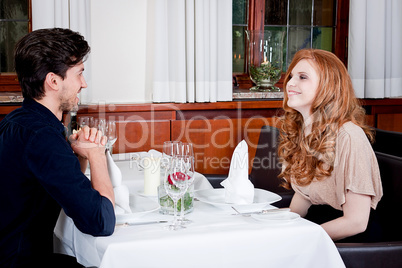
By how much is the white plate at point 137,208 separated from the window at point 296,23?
93.7 inches

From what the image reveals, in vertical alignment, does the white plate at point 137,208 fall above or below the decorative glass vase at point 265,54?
below

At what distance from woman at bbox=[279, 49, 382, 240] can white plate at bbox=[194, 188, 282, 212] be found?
0.22 meters

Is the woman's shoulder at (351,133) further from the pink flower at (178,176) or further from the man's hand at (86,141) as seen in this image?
the man's hand at (86,141)

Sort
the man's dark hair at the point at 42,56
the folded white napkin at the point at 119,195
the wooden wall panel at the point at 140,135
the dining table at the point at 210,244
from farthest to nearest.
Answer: the wooden wall panel at the point at 140,135 → the folded white napkin at the point at 119,195 → the man's dark hair at the point at 42,56 → the dining table at the point at 210,244

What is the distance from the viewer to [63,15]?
329 cm

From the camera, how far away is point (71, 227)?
174 cm

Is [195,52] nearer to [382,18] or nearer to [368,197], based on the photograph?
[382,18]

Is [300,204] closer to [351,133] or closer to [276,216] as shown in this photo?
[351,133]

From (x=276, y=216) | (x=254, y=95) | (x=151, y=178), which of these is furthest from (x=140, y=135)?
(x=276, y=216)

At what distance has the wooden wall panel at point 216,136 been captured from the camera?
366cm

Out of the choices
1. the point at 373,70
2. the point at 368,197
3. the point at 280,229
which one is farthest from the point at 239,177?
the point at 373,70

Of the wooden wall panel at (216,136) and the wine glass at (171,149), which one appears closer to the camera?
the wine glass at (171,149)

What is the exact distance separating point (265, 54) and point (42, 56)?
2.52m

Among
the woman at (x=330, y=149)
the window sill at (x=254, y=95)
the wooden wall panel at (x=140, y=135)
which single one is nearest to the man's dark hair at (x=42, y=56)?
the woman at (x=330, y=149)
